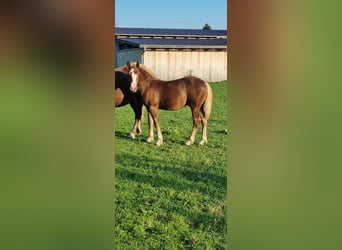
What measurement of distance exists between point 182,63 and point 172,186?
74 cm

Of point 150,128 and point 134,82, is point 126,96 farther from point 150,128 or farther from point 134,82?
point 150,128

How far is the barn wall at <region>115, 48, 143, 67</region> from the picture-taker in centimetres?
117

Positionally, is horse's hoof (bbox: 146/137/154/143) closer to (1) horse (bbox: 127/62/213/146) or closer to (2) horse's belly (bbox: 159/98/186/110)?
(1) horse (bbox: 127/62/213/146)

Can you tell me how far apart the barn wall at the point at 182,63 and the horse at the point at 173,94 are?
0.04 metres

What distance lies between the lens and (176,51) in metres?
1.42

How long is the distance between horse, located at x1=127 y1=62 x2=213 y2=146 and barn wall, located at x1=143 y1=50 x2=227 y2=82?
39 mm

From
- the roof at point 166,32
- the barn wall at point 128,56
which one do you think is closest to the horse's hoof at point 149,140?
the barn wall at point 128,56

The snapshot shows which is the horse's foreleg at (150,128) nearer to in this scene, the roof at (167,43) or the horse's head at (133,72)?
the horse's head at (133,72)

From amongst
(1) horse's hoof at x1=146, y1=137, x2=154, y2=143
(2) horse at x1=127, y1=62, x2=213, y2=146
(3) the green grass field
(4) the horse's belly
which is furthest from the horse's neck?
(1) horse's hoof at x1=146, y1=137, x2=154, y2=143

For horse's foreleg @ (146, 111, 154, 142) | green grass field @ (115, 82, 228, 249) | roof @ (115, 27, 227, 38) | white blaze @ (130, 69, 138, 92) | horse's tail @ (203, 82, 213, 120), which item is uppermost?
roof @ (115, 27, 227, 38)
